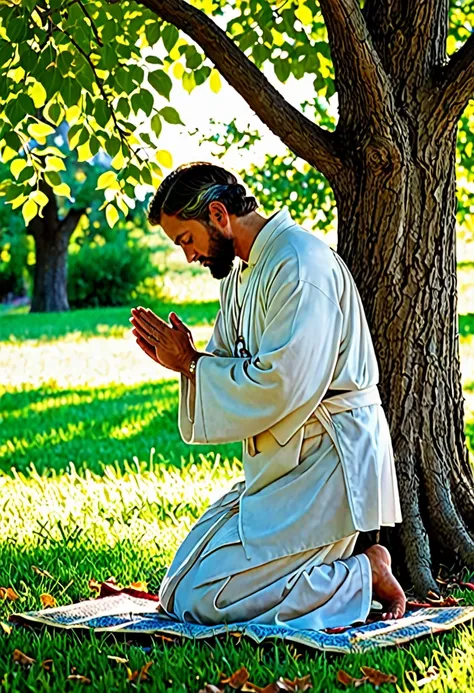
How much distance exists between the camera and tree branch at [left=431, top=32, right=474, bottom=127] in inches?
175

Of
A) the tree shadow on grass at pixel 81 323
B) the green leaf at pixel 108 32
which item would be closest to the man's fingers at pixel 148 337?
the green leaf at pixel 108 32

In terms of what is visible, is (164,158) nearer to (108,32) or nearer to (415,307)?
(108,32)

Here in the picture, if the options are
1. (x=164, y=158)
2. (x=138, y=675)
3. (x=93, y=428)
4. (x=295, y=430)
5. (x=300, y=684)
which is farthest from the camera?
(x=93, y=428)

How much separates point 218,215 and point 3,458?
4.51 meters

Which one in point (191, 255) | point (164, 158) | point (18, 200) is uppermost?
point (164, 158)

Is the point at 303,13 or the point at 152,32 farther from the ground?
the point at 303,13

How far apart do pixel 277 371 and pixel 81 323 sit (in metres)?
17.4

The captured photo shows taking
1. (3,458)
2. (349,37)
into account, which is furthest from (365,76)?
(3,458)

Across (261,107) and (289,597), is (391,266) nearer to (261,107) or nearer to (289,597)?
(261,107)

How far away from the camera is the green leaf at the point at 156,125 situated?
15.7ft

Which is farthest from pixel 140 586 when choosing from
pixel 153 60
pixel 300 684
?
pixel 153 60

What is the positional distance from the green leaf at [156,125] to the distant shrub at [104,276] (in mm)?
25018

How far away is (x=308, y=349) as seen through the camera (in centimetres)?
381

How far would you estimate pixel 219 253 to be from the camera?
4102 millimetres
